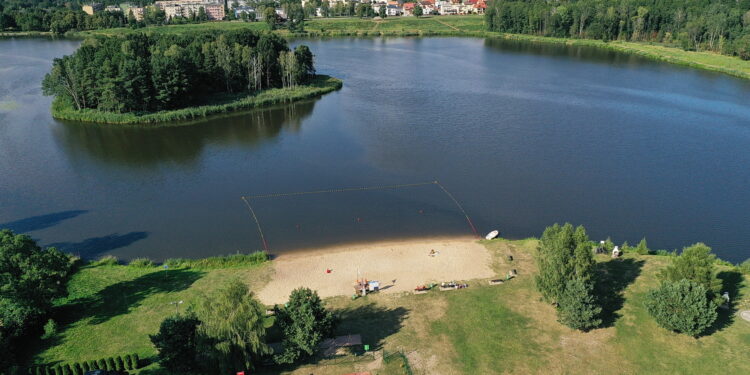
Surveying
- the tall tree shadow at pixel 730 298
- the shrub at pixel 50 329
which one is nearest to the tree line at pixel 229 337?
the shrub at pixel 50 329

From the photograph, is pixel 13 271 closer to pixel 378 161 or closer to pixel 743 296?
pixel 378 161

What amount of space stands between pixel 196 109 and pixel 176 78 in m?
4.62

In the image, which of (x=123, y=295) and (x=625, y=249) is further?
(x=625, y=249)

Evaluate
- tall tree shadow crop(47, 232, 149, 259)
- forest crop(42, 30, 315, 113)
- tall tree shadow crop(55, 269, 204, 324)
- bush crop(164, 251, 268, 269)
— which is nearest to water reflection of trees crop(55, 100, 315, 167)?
forest crop(42, 30, 315, 113)

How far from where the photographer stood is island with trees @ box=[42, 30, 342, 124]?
66.3m

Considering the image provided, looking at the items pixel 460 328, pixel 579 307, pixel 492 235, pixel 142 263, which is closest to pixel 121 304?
pixel 142 263

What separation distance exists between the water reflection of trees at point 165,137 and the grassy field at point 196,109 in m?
1.31

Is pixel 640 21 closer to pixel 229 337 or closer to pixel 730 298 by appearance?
pixel 730 298

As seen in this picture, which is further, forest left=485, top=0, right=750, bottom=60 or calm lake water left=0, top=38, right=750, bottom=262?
forest left=485, top=0, right=750, bottom=60

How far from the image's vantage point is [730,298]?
3164cm

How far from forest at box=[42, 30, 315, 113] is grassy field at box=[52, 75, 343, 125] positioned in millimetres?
1277

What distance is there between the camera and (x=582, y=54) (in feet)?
398

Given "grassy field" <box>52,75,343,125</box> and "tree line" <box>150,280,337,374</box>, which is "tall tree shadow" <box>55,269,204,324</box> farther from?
"grassy field" <box>52,75,343,125</box>

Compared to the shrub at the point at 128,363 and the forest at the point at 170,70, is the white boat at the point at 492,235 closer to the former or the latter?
the shrub at the point at 128,363
